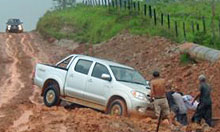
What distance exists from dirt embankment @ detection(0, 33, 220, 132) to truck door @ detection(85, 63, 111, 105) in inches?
20.6

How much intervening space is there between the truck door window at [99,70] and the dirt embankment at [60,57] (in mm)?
1162

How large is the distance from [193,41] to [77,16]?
2204 centimetres

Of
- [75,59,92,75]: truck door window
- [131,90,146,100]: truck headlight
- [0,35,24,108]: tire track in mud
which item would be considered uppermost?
[75,59,92,75]: truck door window

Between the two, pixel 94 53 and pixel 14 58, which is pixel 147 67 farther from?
pixel 14 58

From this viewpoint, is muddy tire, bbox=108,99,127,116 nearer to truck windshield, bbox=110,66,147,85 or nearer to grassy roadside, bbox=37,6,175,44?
truck windshield, bbox=110,66,147,85

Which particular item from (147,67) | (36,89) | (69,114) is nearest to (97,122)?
(69,114)

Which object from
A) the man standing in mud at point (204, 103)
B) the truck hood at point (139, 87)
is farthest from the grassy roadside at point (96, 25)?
the truck hood at point (139, 87)

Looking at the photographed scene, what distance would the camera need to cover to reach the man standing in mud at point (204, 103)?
1386 cm

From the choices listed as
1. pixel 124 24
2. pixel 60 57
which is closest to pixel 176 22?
pixel 124 24

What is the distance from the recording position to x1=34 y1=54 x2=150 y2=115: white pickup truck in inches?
531

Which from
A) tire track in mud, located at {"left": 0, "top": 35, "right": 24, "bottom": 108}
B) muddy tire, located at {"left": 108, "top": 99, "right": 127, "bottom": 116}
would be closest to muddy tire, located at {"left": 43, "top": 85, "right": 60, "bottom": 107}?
tire track in mud, located at {"left": 0, "top": 35, "right": 24, "bottom": 108}

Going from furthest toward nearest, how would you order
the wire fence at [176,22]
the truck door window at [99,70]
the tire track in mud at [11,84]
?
the wire fence at [176,22] → the tire track in mud at [11,84] → the truck door window at [99,70]

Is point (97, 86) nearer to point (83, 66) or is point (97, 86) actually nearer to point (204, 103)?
point (83, 66)

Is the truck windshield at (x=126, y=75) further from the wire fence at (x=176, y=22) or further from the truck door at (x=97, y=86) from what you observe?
the wire fence at (x=176, y=22)
